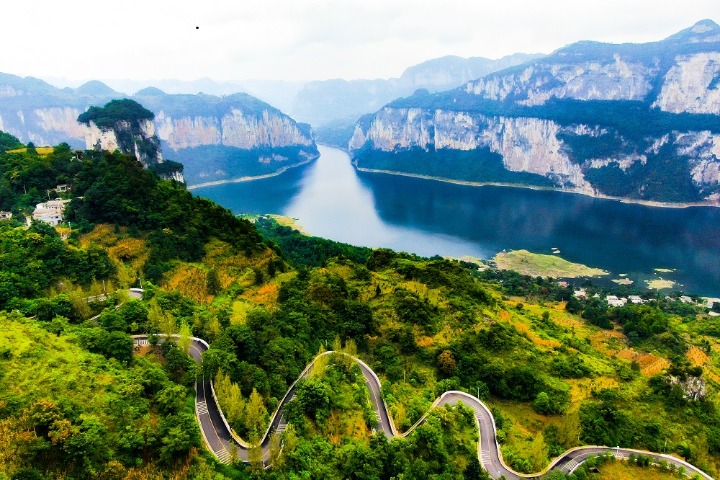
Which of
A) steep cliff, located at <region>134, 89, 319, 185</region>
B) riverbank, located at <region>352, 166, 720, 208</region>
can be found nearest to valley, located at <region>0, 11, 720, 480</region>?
riverbank, located at <region>352, 166, 720, 208</region>

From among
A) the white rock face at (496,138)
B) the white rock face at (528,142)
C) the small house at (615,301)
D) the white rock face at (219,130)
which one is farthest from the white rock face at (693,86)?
the white rock face at (219,130)

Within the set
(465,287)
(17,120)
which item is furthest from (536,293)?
(17,120)

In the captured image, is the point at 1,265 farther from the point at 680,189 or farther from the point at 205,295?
the point at 680,189

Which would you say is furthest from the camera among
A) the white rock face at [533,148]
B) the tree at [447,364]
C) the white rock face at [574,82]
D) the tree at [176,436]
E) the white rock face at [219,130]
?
the white rock face at [219,130]

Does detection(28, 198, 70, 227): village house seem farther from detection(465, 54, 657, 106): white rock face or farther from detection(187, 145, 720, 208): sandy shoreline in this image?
detection(465, 54, 657, 106): white rock face

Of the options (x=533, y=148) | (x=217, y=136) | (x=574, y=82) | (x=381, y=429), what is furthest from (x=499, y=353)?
(x=217, y=136)

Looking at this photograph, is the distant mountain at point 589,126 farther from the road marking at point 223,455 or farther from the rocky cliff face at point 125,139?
the road marking at point 223,455
